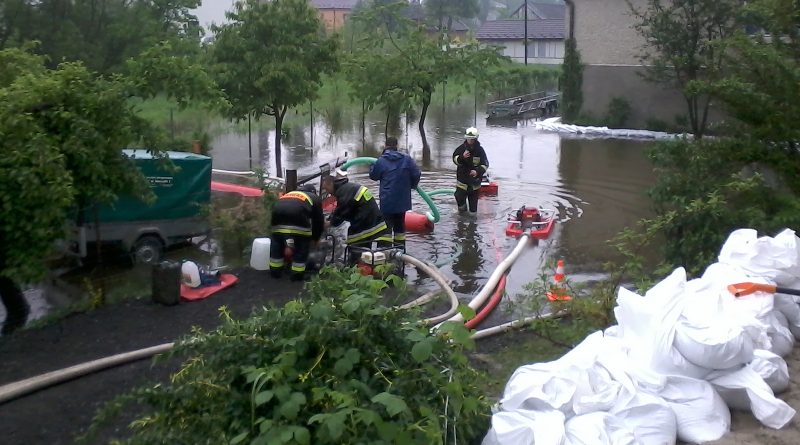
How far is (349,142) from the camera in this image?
2202 cm

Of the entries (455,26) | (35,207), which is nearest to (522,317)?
(35,207)

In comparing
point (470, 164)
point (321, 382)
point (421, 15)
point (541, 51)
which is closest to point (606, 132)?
point (470, 164)

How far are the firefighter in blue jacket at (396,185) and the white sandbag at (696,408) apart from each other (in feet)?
18.0

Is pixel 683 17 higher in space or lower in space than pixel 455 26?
lower

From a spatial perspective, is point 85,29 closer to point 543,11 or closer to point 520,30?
point 520,30

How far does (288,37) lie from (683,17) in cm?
1159

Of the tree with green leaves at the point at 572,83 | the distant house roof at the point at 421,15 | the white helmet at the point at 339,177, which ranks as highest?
the distant house roof at the point at 421,15

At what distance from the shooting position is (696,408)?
453 cm

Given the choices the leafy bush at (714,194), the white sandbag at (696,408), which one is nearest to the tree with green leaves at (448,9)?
the leafy bush at (714,194)

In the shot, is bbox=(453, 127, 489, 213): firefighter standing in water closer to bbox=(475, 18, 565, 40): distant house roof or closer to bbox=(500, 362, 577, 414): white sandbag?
bbox=(500, 362, 577, 414): white sandbag

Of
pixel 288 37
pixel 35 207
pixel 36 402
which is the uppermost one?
pixel 288 37

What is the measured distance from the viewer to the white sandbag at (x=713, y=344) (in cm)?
461

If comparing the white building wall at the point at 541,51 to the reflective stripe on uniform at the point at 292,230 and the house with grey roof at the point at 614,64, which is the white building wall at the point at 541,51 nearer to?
the house with grey roof at the point at 614,64

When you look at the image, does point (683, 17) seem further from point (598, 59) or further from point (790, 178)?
point (790, 178)
